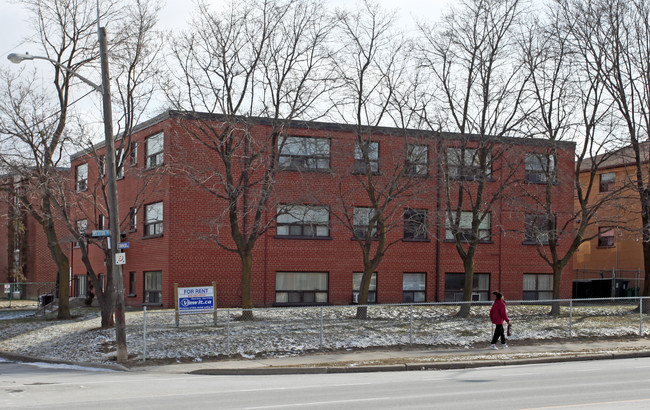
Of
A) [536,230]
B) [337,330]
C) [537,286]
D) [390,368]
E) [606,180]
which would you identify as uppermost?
[606,180]

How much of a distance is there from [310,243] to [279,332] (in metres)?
11.9

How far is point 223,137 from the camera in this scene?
80.4ft

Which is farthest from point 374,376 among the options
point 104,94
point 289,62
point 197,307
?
point 289,62

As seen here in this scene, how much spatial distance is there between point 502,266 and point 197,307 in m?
19.3

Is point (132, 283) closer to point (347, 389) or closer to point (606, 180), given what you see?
point (347, 389)

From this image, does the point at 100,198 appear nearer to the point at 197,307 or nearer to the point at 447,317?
the point at 197,307

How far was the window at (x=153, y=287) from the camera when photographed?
33.7 meters

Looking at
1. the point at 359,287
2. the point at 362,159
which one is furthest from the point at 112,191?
the point at 359,287

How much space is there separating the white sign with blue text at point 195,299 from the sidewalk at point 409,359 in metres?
3.90

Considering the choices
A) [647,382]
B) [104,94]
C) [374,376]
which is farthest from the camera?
[104,94]

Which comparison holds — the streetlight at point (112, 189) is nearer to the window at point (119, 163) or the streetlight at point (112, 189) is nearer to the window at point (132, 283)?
the window at point (119, 163)

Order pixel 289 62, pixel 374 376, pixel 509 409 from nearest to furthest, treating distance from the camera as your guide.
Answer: pixel 509 409 → pixel 374 376 → pixel 289 62

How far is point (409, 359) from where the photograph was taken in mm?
19641

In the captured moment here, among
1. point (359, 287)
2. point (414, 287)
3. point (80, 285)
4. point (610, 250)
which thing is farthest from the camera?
point (610, 250)
